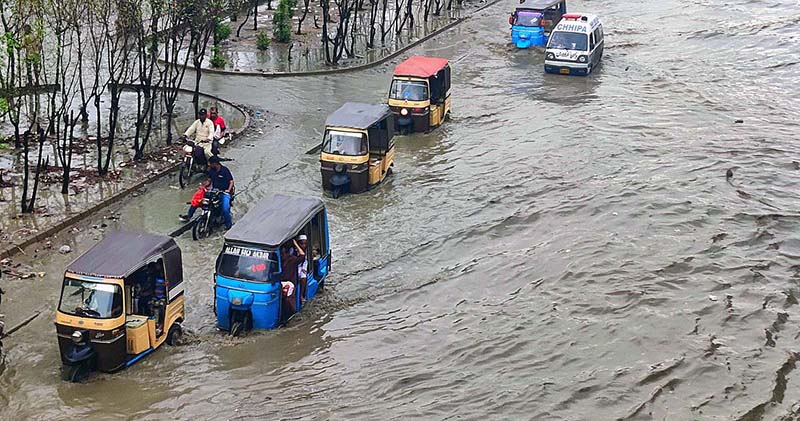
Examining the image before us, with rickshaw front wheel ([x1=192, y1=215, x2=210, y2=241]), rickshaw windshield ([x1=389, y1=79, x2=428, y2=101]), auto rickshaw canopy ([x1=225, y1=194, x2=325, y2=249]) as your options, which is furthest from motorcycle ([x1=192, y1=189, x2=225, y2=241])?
rickshaw windshield ([x1=389, y1=79, x2=428, y2=101])

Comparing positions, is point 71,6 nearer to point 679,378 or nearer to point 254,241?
point 254,241

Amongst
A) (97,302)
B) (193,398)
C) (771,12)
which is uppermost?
(771,12)

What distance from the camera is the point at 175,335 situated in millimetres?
13523

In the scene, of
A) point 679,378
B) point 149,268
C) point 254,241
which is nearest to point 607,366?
point 679,378

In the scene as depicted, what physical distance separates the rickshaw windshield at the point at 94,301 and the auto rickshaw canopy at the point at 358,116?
8.94 m

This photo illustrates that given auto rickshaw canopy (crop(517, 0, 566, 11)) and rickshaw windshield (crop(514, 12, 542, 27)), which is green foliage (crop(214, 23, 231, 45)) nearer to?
rickshaw windshield (crop(514, 12, 542, 27))

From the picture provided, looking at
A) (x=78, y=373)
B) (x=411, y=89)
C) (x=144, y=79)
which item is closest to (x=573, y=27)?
(x=411, y=89)

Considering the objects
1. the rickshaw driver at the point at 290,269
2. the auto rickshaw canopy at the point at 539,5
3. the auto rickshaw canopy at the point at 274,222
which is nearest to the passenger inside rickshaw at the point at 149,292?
the auto rickshaw canopy at the point at 274,222

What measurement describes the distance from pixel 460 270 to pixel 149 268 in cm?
610

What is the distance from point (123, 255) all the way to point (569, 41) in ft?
73.2

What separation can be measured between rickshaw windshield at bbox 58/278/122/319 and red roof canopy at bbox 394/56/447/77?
1399cm

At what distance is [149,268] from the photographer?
42.3ft

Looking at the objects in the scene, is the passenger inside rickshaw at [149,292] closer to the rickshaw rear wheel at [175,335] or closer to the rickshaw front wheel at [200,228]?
the rickshaw rear wheel at [175,335]

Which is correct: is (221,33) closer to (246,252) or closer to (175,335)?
(246,252)
